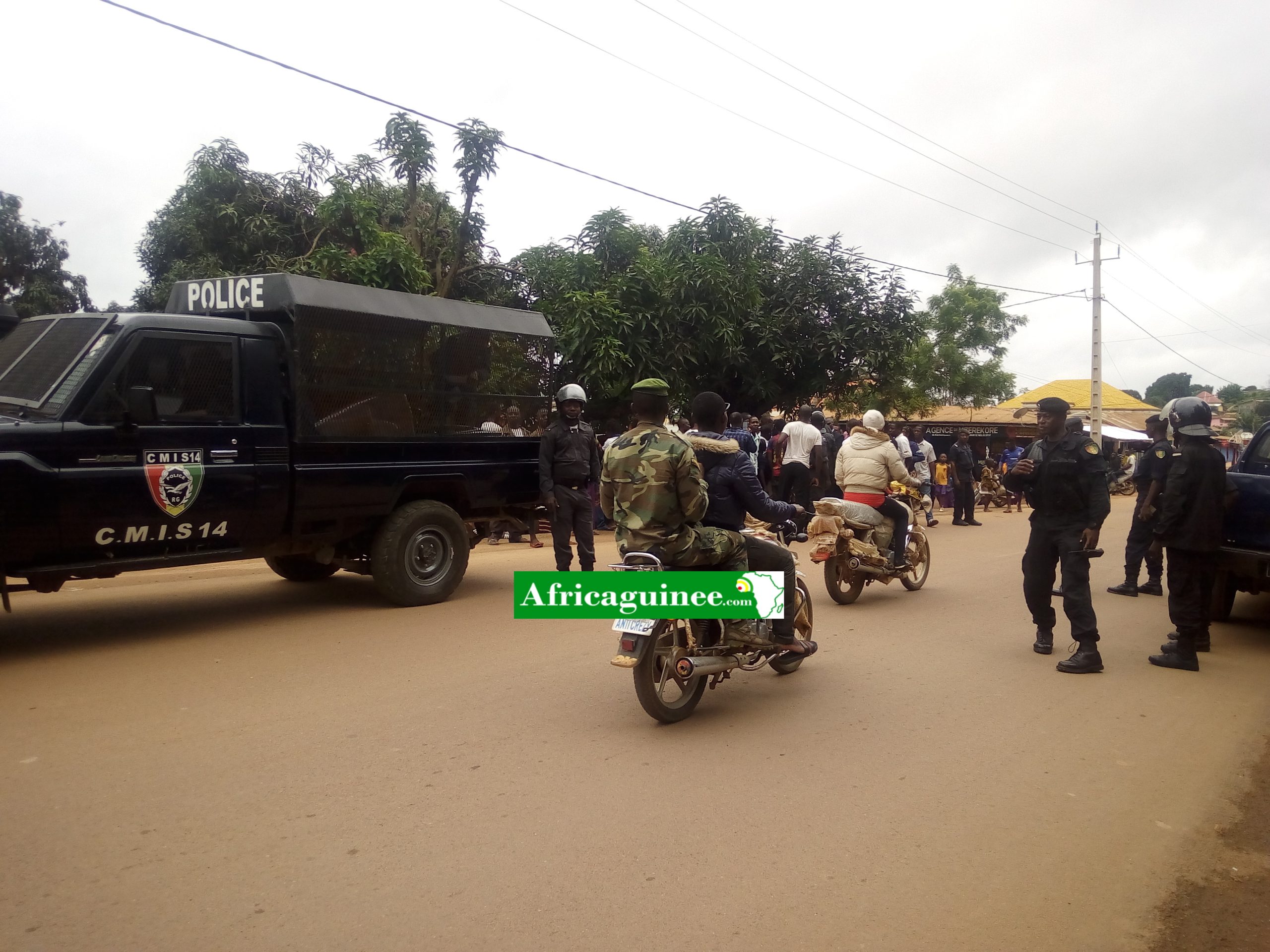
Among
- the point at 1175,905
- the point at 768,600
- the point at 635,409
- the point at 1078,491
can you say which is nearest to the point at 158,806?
the point at 635,409

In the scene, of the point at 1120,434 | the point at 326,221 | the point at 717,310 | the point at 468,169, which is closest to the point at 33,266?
the point at 326,221

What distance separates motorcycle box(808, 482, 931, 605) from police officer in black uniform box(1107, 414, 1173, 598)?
2.08m

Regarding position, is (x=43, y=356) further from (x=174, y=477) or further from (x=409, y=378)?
(x=409, y=378)

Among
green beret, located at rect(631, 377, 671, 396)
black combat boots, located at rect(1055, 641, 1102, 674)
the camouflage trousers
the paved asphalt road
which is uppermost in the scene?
green beret, located at rect(631, 377, 671, 396)

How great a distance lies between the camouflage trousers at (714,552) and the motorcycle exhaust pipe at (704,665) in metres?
0.49

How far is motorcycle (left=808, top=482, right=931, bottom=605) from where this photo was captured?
822 centimetres

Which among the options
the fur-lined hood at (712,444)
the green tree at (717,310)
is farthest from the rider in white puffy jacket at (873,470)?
the green tree at (717,310)

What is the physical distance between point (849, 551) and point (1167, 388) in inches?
4409

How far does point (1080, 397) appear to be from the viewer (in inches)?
1895

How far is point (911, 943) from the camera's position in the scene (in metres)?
3.00

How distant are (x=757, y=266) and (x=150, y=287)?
39.0 ft

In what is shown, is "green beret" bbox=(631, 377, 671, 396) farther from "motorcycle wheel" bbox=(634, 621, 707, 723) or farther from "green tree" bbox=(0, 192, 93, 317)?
"green tree" bbox=(0, 192, 93, 317)

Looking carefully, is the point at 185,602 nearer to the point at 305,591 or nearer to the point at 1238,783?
the point at 305,591

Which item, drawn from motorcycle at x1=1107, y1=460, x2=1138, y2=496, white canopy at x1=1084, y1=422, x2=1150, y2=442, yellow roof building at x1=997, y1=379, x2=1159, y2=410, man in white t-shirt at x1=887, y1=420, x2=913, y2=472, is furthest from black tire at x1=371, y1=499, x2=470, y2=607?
yellow roof building at x1=997, y1=379, x2=1159, y2=410
